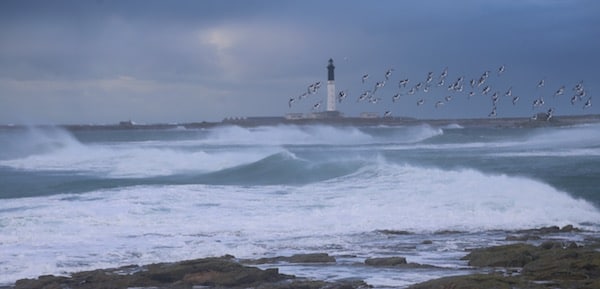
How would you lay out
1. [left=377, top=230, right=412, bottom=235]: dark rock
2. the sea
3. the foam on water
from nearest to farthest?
the sea → the foam on water → [left=377, top=230, right=412, bottom=235]: dark rock

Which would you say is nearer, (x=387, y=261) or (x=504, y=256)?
(x=504, y=256)

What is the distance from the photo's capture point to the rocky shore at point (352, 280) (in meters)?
8.59

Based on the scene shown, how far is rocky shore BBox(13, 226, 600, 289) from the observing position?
8.59 metres

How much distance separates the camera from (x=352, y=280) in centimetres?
918

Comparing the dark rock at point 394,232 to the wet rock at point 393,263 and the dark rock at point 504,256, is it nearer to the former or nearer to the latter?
the dark rock at point 504,256

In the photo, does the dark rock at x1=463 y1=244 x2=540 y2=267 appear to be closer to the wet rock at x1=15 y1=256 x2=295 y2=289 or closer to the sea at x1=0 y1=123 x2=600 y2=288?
the sea at x1=0 y1=123 x2=600 y2=288

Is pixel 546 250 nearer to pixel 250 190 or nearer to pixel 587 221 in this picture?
pixel 587 221

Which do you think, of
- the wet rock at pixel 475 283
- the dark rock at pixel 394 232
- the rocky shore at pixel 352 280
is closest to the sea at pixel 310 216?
the dark rock at pixel 394 232

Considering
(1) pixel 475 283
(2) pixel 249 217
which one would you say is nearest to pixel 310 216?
(2) pixel 249 217

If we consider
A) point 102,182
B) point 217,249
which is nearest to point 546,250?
point 217,249

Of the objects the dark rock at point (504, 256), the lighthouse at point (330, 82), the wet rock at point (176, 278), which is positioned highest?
the lighthouse at point (330, 82)

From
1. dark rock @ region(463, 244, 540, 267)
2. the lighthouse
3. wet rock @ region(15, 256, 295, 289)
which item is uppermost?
the lighthouse

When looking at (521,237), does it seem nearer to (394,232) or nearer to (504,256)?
(394,232)

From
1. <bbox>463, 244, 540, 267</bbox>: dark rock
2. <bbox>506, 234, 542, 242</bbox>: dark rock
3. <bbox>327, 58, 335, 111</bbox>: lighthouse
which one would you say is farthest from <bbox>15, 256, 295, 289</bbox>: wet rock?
<bbox>327, 58, 335, 111</bbox>: lighthouse
